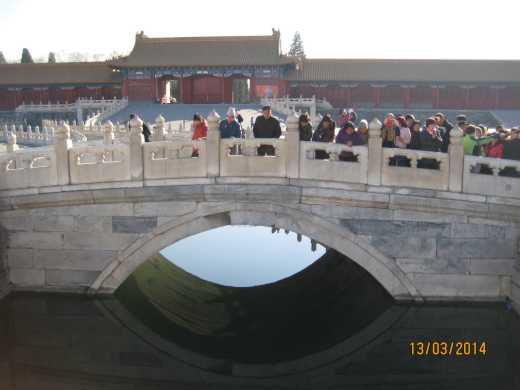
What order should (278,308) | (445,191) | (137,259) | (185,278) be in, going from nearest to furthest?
(445,191) < (137,259) < (278,308) < (185,278)

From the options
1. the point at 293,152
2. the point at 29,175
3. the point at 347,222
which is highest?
the point at 293,152

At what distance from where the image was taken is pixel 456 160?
388 inches

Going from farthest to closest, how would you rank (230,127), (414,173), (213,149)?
1. (230,127)
2. (213,149)
3. (414,173)

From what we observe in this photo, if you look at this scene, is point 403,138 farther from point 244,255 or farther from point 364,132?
A: point 244,255

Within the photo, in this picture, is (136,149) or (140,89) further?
(140,89)

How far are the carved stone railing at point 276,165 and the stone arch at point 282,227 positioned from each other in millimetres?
657

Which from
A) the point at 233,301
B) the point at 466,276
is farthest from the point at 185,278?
the point at 466,276

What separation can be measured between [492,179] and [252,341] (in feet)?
16.5

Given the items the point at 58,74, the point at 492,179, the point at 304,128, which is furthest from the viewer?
the point at 58,74

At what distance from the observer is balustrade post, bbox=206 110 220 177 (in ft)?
33.1

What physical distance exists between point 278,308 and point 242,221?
269 centimetres

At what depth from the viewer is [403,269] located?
1036 cm

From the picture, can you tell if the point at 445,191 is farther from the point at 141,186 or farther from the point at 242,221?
the point at 141,186
